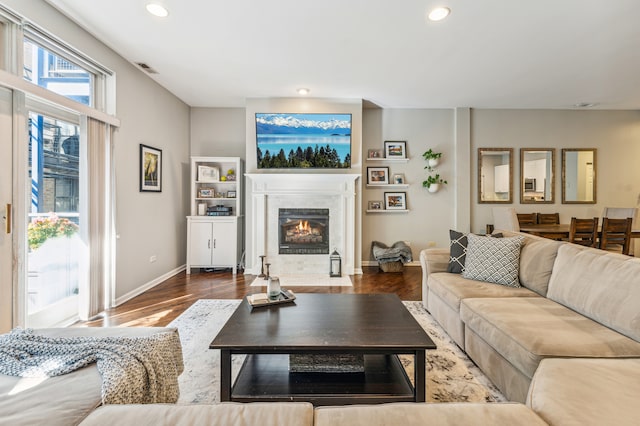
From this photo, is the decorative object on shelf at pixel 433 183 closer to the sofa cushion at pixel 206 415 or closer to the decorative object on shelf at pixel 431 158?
the decorative object on shelf at pixel 431 158

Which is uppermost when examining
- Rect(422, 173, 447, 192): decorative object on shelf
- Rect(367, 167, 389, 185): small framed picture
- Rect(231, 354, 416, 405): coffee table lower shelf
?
Rect(367, 167, 389, 185): small framed picture

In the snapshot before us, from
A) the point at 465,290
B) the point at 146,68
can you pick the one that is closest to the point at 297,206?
the point at 146,68

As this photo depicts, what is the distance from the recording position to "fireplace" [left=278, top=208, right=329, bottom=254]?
189 inches

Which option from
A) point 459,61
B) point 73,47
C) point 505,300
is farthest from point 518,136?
point 73,47

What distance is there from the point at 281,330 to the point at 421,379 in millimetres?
782

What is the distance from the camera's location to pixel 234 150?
530 cm

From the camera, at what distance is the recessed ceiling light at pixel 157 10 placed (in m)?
2.47

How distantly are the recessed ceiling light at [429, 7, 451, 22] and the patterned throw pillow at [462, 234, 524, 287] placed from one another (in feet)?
6.51

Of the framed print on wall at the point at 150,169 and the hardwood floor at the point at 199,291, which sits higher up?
the framed print on wall at the point at 150,169

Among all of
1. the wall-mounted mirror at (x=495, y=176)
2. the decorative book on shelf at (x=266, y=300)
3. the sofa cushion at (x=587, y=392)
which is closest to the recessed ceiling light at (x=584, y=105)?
the wall-mounted mirror at (x=495, y=176)

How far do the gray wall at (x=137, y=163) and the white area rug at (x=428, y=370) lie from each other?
137cm

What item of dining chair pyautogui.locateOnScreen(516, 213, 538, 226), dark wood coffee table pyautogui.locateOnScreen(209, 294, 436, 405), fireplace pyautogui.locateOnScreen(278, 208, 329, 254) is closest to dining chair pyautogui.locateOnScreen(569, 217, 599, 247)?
dining chair pyautogui.locateOnScreen(516, 213, 538, 226)

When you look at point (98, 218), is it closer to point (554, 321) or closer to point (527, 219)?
point (554, 321)

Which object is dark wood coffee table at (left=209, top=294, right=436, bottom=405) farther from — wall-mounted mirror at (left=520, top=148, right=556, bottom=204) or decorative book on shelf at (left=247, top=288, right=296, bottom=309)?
wall-mounted mirror at (left=520, top=148, right=556, bottom=204)
